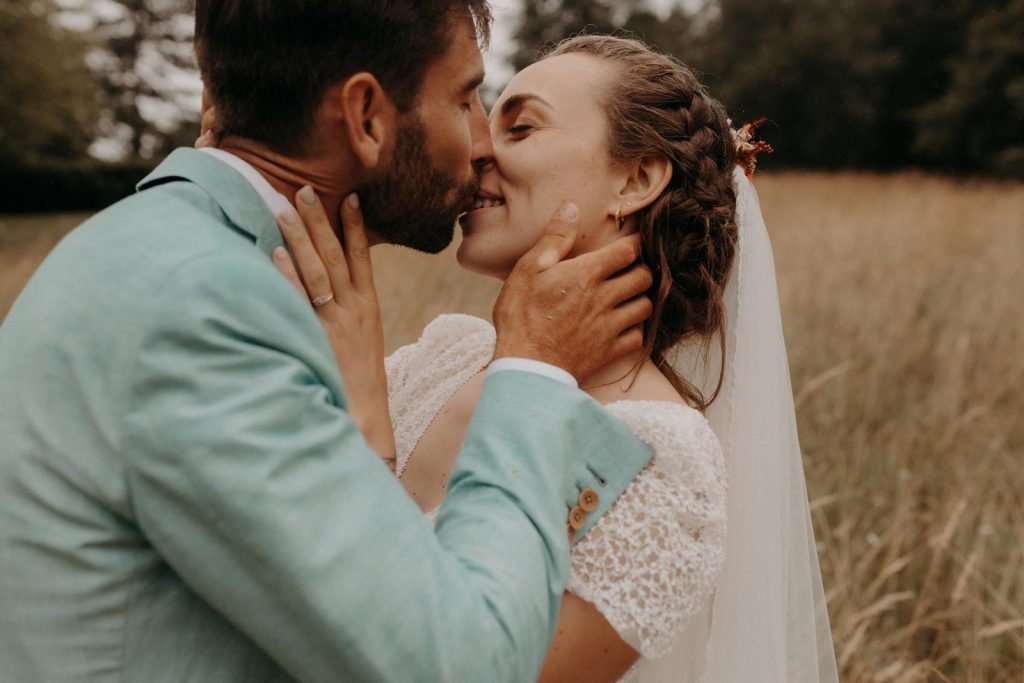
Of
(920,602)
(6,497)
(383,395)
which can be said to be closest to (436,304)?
(920,602)

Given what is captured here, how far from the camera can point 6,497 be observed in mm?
1285

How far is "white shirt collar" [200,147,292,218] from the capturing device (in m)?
1.54

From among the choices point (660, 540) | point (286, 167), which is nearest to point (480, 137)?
point (286, 167)

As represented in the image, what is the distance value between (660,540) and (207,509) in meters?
0.91

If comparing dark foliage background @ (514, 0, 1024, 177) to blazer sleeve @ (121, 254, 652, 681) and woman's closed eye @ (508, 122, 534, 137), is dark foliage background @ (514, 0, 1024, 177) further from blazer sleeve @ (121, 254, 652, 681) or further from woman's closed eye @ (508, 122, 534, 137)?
blazer sleeve @ (121, 254, 652, 681)

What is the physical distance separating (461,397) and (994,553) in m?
2.72

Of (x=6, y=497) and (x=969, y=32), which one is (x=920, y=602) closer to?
(x=6, y=497)

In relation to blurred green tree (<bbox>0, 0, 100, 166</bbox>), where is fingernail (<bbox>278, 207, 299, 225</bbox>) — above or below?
above

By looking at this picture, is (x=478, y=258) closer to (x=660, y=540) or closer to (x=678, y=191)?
(x=678, y=191)

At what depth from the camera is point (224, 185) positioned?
1.50 m

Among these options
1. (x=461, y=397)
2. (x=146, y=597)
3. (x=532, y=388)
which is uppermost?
(x=532, y=388)

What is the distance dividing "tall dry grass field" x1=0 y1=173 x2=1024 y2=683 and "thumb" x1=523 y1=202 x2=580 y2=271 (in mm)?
1865

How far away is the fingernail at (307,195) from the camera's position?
1653mm

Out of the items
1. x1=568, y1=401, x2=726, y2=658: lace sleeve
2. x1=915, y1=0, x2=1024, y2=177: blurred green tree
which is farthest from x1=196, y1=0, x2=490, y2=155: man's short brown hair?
x1=915, y1=0, x2=1024, y2=177: blurred green tree
